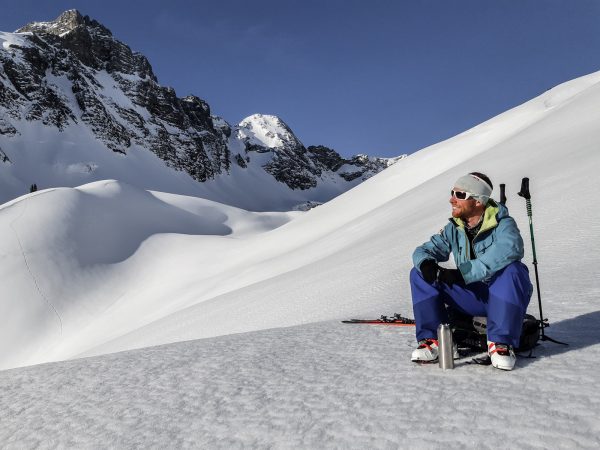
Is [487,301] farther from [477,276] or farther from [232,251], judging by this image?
[232,251]

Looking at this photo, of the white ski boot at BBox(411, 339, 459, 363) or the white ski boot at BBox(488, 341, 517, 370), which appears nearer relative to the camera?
the white ski boot at BBox(488, 341, 517, 370)

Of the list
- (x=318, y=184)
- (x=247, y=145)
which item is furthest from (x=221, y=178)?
(x=318, y=184)

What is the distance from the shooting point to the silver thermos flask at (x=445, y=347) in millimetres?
2785

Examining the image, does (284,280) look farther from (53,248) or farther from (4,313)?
(53,248)

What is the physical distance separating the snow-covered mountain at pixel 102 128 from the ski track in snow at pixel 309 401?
71.7m

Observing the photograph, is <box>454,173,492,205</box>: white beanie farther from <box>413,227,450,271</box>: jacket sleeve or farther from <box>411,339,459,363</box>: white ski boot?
<box>411,339,459,363</box>: white ski boot

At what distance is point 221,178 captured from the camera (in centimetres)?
12669

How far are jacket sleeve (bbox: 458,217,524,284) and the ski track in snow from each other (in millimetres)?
591

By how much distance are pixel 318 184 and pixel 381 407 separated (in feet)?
564

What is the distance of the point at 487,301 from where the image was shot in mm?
3025

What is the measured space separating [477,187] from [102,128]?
10206 centimetres

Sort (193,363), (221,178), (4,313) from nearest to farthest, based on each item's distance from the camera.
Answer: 1. (193,363)
2. (4,313)
3. (221,178)

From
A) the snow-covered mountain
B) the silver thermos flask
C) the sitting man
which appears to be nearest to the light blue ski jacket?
the sitting man

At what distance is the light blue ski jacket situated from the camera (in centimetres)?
273
